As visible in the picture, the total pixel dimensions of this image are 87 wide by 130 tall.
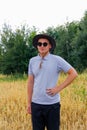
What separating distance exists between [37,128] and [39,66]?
80cm

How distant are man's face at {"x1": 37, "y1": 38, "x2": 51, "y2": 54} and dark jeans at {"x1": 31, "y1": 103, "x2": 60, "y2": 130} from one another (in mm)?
688

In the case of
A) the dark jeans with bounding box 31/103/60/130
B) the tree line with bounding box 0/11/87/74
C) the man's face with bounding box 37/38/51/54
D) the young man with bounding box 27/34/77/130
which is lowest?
the tree line with bounding box 0/11/87/74

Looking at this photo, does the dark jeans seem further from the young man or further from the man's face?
the man's face

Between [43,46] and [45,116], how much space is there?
0.89 metres

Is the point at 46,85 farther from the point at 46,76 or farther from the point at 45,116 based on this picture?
the point at 45,116

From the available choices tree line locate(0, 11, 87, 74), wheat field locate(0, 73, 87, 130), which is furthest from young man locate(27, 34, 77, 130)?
tree line locate(0, 11, 87, 74)

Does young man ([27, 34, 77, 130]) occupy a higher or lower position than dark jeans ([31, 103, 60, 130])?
higher

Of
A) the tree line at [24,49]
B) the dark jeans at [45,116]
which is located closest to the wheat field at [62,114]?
the dark jeans at [45,116]

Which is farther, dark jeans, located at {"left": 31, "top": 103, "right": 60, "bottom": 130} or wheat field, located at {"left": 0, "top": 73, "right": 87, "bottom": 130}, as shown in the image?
wheat field, located at {"left": 0, "top": 73, "right": 87, "bottom": 130}

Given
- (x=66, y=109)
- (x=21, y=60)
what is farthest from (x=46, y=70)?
(x=21, y=60)

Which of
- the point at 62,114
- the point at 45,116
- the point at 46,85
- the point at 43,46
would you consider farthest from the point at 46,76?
the point at 62,114

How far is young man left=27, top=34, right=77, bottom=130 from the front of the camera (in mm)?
4480

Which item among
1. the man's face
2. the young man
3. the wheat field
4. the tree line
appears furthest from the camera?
the tree line

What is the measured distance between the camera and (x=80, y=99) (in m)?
8.94
